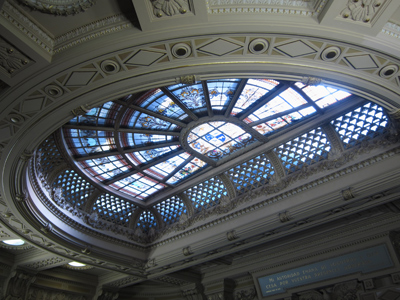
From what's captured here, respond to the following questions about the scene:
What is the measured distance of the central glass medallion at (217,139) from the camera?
28.6 feet

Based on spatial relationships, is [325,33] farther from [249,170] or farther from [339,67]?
[249,170]

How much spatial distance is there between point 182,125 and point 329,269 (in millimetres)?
6959

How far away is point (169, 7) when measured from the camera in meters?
4.07

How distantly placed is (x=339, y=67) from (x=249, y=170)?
5387 mm

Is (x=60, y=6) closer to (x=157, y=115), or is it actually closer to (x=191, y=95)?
(x=191, y=95)

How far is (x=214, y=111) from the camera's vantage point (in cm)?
815

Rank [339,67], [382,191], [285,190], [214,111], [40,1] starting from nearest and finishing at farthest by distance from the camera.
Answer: [40,1] < [339,67] < [382,191] < [214,111] < [285,190]

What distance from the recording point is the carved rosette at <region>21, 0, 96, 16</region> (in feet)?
13.4

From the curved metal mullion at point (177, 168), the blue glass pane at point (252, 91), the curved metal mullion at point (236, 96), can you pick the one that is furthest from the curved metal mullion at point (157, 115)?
the curved metal mullion at point (177, 168)

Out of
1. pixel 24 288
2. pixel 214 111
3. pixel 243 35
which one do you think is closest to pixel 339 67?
pixel 243 35

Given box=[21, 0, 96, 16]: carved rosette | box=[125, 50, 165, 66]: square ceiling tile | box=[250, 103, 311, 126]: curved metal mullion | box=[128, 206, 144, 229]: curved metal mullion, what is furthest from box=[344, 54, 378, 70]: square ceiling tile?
box=[128, 206, 144, 229]: curved metal mullion

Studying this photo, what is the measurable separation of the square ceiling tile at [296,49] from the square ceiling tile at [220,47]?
742 millimetres

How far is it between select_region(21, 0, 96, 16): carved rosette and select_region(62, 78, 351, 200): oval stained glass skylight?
9.32 ft

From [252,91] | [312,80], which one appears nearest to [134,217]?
[252,91]
